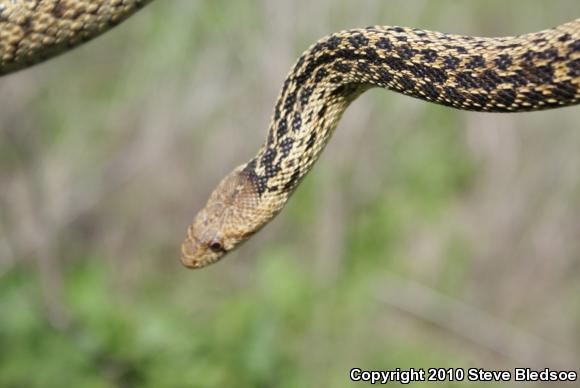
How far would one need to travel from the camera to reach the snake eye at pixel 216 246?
480 cm

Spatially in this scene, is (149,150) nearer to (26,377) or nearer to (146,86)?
(146,86)

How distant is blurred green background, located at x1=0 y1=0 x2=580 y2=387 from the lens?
7824 millimetres

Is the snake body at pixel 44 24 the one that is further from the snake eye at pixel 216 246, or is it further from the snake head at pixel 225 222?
the snake eye at pixel 216 246

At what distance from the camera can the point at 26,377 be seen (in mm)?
7691

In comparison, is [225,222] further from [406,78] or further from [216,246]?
[406,78]

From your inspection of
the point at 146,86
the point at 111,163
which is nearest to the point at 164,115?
the point at 146,86

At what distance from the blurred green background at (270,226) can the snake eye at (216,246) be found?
296cm

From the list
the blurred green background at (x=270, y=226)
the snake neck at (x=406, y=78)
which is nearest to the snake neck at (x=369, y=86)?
the snake neck at (x=406, y=78)

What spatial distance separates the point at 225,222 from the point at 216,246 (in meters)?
0.23

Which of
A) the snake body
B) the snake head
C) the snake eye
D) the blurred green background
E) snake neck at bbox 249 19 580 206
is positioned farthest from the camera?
the blurred green background

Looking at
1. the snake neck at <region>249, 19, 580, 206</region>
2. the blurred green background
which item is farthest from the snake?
the blurred green background

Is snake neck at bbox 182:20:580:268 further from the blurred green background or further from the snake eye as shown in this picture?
the blurred green background

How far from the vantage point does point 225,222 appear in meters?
4.70

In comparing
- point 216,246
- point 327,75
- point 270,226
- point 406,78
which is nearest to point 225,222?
point 216,246
